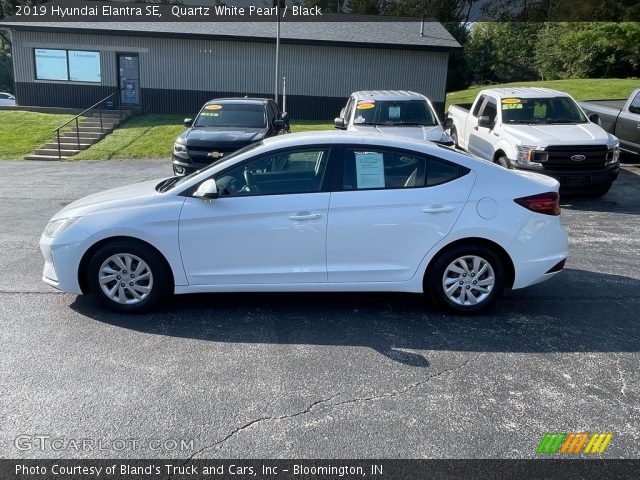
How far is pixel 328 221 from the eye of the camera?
5.20m

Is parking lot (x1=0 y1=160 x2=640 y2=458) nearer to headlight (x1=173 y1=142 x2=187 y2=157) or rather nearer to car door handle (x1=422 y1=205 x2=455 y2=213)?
car door handle (x1=422 y1=205 x2=455 y2=213)

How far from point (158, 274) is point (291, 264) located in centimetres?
116

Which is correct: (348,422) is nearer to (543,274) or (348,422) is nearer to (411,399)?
(411,399)

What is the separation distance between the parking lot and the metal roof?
A: 61.5 feet

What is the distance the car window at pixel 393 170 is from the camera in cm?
535

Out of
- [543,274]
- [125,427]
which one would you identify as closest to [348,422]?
[125,427]

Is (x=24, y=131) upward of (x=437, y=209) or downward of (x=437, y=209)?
downward

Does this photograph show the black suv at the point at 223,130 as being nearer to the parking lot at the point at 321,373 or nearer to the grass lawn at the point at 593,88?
the parking lot at the point at 321,373

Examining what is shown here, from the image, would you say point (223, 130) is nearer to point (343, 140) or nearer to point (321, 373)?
point (343, 140)

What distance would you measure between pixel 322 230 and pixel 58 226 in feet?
7.66

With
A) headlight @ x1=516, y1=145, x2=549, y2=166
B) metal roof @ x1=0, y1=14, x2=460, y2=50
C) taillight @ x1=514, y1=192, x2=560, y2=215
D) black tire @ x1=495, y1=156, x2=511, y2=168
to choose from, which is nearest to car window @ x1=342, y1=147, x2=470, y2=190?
taillight @ x1=514, y1=192, x2=560, y2=215

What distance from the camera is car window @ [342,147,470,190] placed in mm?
5352

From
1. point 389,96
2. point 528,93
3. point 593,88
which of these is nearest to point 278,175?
point 389,96

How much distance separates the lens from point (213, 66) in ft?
78.8
